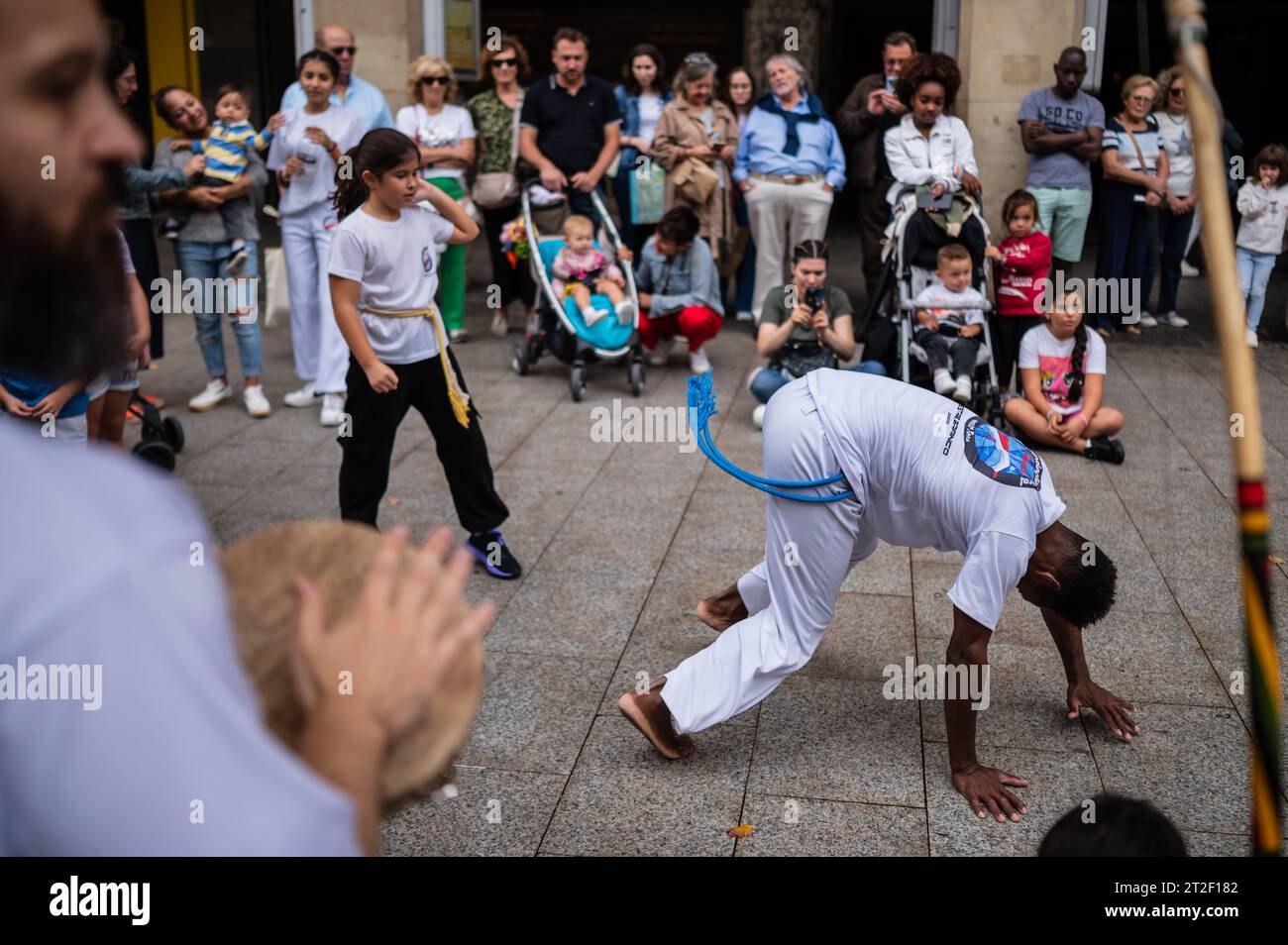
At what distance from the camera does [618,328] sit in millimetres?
9016

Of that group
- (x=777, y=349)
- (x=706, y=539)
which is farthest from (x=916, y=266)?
(x=706, y=539)

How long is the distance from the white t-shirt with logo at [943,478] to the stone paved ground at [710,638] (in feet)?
2.44

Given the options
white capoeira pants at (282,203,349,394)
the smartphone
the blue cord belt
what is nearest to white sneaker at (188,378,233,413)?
white capoeira pants at (282,203,349,394)

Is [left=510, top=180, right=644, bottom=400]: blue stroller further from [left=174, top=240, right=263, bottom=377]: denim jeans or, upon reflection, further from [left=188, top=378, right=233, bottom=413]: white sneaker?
[left=188, top=378, right=233, bottom=413]: white sneaker

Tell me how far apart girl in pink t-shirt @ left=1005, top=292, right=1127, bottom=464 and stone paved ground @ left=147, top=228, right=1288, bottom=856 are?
176 millimetres

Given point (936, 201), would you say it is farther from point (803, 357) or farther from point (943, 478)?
point (943, 478)

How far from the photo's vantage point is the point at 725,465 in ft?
13.4

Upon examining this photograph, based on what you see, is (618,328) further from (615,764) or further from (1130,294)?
(615,764)

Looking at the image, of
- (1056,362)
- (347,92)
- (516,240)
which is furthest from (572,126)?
(1056,362)

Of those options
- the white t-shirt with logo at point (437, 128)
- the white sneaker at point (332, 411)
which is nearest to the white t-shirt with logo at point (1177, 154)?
the white t-shirt with logo at point (437, 128)

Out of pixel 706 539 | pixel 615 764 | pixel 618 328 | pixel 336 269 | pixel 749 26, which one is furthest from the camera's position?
pixel 749 26

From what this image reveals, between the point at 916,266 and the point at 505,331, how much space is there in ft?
11.9

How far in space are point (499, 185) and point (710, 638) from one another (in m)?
5.84

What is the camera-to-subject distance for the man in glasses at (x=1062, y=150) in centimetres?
1010
